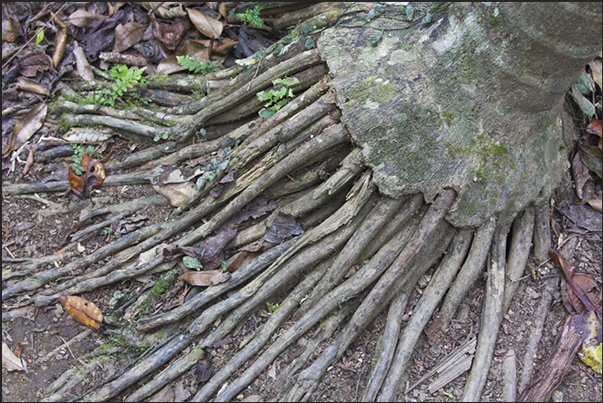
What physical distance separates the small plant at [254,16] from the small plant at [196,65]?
2.07 ft

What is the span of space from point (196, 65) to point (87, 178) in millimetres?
1778

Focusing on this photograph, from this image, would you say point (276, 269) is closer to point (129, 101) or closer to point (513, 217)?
point (513, 217)

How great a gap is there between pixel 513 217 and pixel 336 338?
74.4 inches

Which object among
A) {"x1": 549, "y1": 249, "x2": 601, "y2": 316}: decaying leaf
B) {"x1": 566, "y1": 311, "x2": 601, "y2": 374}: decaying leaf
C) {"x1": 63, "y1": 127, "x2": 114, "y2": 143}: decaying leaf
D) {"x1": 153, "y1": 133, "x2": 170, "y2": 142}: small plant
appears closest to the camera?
{"x1": 566, "y1": 311, "x2": 601, "y2": 374}: decaying leaf

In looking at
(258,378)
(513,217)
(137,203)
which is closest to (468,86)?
(513,217)

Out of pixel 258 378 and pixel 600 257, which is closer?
pixel 258 378

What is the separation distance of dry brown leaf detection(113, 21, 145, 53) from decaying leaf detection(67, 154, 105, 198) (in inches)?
62.3

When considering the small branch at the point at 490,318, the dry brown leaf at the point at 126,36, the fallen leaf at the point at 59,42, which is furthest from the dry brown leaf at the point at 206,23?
the small branch at the point at 490,318

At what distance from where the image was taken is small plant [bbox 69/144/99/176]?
4.77m

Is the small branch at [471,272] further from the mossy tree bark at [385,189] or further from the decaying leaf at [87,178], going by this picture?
the decaying leaf at [87,178]

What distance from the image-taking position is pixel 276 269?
12.6ft

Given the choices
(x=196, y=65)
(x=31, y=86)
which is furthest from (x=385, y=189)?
(x=31, y=86)

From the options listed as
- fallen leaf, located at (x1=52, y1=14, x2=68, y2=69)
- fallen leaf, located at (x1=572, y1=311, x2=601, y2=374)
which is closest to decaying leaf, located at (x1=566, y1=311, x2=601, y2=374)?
fallen leaf, located at (x1=572, y1=311, x2=601, y2=374)

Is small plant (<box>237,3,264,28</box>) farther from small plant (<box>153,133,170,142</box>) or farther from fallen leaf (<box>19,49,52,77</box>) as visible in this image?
fallen leaf (<box>19,49,52,77</box>)
